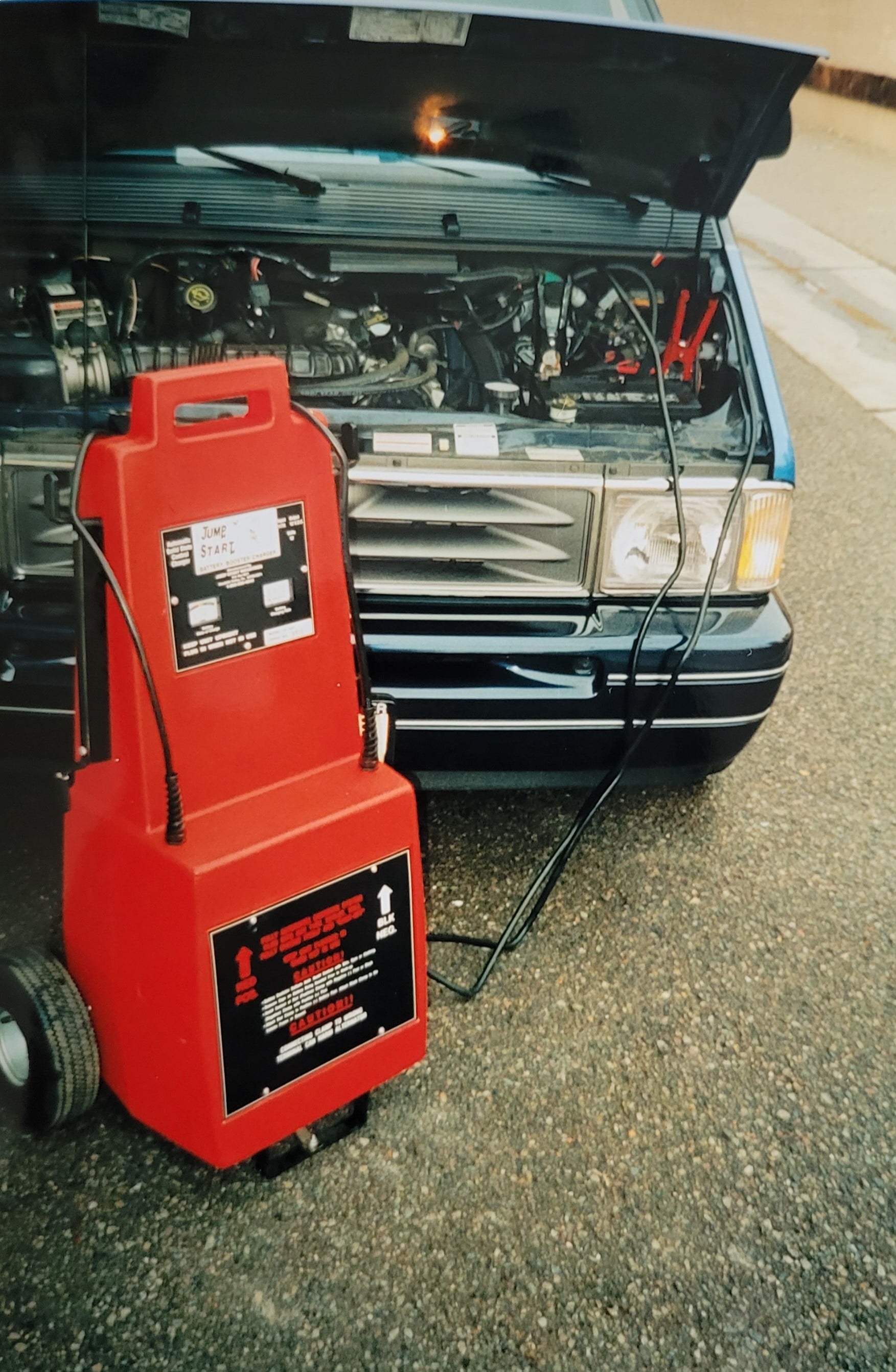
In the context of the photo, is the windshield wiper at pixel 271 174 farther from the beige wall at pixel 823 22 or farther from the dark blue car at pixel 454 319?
the beige wall at pixel 823 22

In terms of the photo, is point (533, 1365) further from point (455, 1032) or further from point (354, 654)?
point (354, 654)

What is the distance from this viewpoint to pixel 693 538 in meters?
2.14

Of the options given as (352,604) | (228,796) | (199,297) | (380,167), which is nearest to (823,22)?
(380,167)

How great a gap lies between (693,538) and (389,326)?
3.11ft

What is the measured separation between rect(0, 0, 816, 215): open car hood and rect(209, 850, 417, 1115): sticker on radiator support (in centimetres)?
149

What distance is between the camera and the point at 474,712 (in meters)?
2.08

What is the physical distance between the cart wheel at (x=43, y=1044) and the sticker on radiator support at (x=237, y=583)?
1.99 ft

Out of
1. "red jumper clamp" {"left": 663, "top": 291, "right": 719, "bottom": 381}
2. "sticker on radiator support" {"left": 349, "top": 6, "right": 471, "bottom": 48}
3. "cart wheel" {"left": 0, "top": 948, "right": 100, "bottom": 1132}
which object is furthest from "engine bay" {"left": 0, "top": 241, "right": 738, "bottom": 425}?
A: "cart wheel" {"left": 0, "top": 948, "right": 100, "bottom": 1132}

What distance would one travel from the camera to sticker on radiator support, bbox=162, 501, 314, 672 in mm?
1492

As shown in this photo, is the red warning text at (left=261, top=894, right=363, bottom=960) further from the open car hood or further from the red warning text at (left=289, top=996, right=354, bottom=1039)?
the open car hood

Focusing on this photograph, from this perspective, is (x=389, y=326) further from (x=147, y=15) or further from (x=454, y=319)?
(x=147, y=15)

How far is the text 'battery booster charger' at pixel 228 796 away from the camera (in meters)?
1.47

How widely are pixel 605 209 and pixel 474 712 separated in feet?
4.39

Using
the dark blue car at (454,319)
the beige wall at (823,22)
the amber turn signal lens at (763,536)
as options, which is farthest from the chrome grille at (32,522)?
the beige wall at (823,22)
